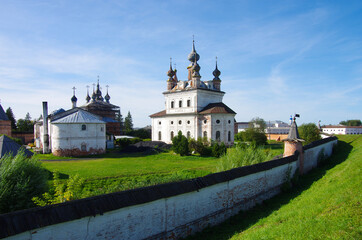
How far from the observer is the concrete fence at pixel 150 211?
4.66 m

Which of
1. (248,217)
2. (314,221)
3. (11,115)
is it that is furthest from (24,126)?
(314,221)

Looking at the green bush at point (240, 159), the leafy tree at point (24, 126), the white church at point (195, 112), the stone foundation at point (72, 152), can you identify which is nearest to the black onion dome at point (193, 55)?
the white church at point (195, 112)

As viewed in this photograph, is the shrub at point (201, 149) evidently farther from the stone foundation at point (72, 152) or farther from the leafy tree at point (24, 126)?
the leafy tree at point (24, 126)

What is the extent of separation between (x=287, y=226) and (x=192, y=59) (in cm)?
3443

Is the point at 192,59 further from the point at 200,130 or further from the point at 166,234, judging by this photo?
the point at 166,234

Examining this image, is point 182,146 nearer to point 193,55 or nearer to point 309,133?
point 309,133

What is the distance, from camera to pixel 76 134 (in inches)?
1031

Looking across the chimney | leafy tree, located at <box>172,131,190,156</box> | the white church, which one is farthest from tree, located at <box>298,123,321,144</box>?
the chimney

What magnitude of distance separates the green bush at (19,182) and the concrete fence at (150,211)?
271 centimetres

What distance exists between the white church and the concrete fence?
21798 mm

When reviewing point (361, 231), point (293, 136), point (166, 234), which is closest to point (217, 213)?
point (166, 234)

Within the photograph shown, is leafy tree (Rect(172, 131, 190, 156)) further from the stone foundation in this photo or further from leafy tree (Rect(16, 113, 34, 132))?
leafy tree (Rect(16, 113, 34, 132))

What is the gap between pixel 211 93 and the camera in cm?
3553

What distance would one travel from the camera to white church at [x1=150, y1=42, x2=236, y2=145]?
1267 inches
